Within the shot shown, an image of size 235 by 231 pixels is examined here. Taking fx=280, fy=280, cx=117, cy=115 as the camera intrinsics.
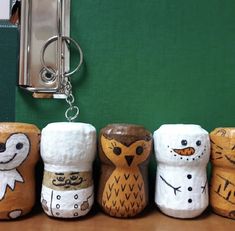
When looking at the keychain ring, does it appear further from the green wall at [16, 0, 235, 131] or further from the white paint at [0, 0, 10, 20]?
the white paint at [0, 0, 10, 20]

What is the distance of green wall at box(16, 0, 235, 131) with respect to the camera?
0.54 metres

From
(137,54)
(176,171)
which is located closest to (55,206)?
(176,171)

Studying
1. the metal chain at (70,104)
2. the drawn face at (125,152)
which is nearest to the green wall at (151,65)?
the metal chain at (70,104)

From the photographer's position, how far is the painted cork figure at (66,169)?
0.42m

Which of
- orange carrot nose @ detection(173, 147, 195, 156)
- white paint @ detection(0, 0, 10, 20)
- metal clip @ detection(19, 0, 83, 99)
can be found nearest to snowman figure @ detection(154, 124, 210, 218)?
orange carrot nose @ detection(173, 147, 195, 156)

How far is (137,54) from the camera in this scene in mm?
545

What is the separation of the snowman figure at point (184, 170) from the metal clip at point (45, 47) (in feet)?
0.74

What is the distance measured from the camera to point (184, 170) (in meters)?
0.44

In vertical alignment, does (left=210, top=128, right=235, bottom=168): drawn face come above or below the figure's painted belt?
above

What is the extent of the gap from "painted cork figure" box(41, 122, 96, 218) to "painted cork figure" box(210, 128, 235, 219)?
20 centimetres

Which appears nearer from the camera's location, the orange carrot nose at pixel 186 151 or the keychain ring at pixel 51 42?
the orange carrot nose at pixel 186 151

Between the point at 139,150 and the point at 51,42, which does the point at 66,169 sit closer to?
the point at 139,150

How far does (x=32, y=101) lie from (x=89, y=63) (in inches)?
5.2

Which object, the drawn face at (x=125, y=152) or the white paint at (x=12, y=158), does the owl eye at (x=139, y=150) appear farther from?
the white paint at (x=12, y=158)
